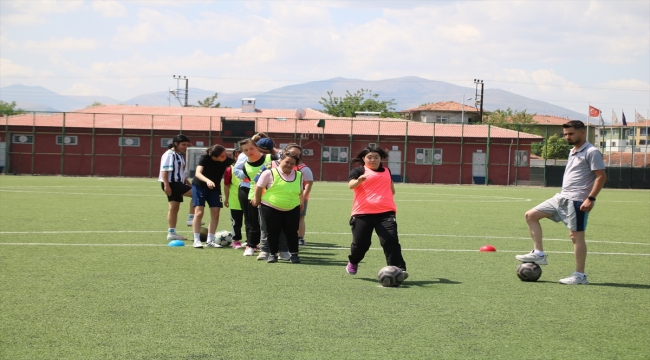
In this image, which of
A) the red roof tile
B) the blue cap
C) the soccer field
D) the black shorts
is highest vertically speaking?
the red roof tile

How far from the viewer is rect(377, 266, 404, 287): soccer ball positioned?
9328mm

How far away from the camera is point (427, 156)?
55.6 m

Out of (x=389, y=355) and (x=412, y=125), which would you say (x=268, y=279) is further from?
(x=412, y=125)

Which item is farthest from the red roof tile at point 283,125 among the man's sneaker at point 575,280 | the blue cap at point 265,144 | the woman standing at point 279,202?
the man's sneaker at point 575,280

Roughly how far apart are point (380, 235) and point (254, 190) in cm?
272

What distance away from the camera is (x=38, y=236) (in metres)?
14.0

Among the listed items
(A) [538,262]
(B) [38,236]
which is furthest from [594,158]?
(B) [38,236]

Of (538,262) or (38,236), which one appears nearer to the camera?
(538,262)

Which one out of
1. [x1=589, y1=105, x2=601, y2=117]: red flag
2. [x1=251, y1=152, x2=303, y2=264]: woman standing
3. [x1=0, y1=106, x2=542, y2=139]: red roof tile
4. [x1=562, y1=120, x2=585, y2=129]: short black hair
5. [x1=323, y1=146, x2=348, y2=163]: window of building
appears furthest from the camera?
[x1=589, y1=105, x2=601, y2=117]: red flag

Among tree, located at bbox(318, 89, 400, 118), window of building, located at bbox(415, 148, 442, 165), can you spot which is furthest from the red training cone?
tree, located at bbox(318, 89, 400, 118)

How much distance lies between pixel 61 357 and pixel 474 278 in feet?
18.8

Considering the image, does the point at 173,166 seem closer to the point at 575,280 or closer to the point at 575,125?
the point at 575,125

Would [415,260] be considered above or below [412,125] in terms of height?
below

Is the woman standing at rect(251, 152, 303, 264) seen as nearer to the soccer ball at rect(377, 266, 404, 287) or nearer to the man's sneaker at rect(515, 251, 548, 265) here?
the soccer ball at rect(377, 266, 404, 287)
